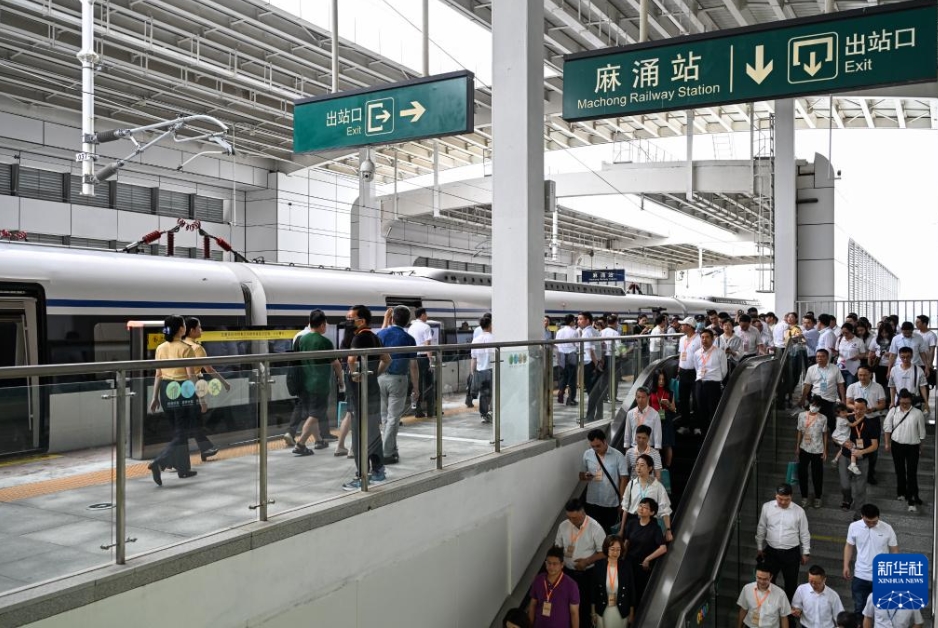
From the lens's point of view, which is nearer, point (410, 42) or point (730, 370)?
point (730, 370)

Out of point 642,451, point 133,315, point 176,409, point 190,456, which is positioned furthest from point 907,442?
point 133,315

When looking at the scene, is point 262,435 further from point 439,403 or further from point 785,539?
point 785,539

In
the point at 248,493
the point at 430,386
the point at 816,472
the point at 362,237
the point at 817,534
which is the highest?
the point at 362,237

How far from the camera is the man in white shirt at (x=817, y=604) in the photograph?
6.94 m

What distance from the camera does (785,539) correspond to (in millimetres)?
7562

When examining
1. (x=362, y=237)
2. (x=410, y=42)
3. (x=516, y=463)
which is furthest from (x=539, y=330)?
(x=362, y=237)

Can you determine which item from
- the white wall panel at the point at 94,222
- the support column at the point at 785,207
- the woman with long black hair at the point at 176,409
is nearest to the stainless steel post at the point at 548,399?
the woman with long black hair at the point at 176,409

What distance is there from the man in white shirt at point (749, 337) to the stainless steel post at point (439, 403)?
6379mm

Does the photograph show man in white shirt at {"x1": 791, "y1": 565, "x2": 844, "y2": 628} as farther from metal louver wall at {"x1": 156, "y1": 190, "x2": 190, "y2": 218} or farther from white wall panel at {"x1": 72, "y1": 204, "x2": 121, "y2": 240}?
metal louver wall at {"x1": 156, "y1": 190, "x2": 190, "y2": 218}

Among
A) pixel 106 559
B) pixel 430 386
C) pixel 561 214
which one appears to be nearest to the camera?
pixel 106 559

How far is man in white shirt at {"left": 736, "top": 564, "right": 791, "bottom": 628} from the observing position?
7098 millimetres

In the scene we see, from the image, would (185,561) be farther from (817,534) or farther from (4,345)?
(817,534)

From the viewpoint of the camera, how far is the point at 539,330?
31.2 feet

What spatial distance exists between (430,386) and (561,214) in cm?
3011
